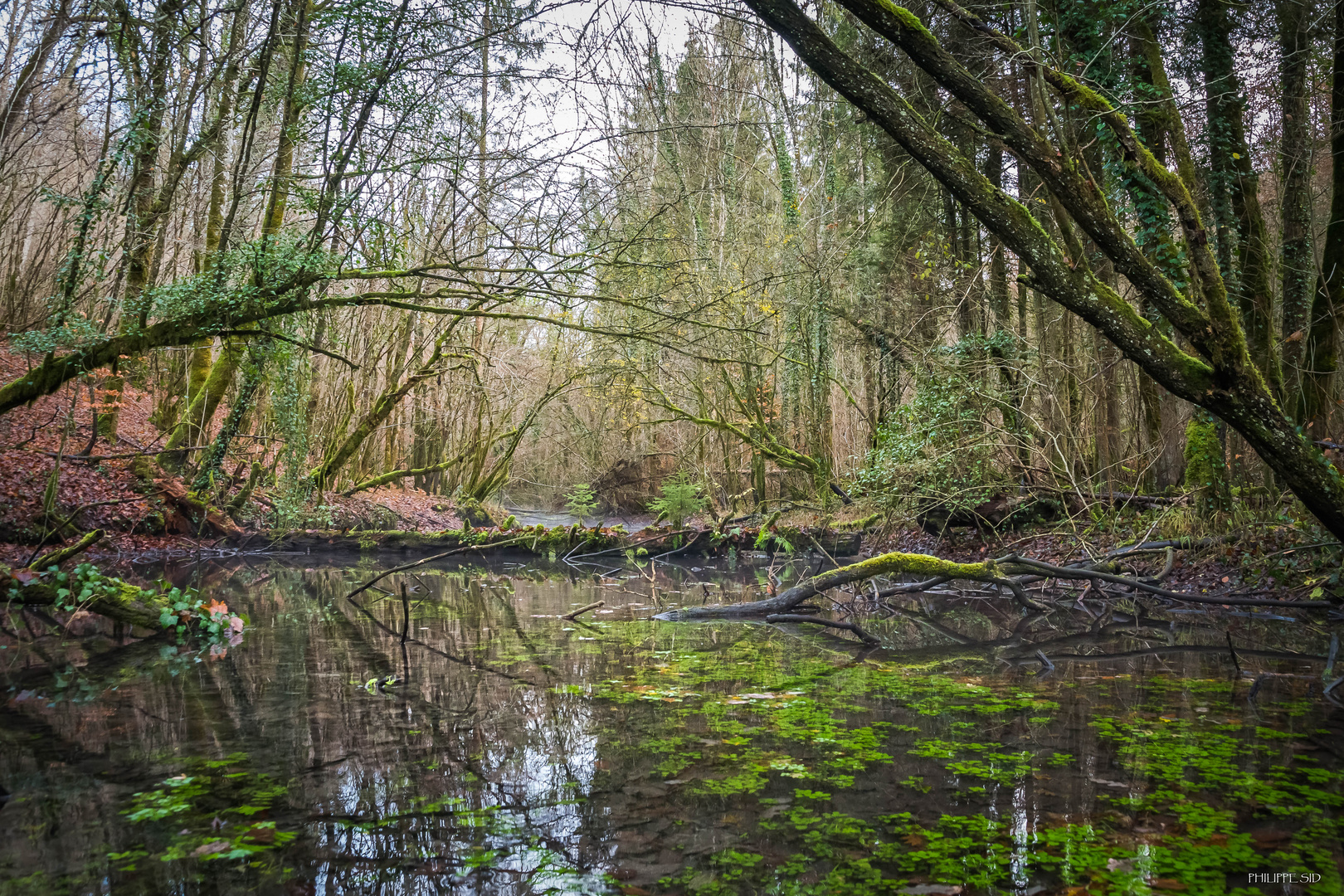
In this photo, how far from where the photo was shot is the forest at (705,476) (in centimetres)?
280

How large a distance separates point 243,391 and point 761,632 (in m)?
8.49

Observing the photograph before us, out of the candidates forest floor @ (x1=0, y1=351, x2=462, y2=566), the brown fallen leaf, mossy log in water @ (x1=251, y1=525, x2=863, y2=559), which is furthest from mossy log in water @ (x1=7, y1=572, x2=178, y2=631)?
mossy log in water @ (x1=251, y1=525, x2=863, y2=559)

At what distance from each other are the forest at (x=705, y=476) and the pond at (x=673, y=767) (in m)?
0.03

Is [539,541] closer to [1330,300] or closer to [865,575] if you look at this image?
[865,575]

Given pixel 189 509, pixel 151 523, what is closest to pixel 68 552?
pixel 151 523

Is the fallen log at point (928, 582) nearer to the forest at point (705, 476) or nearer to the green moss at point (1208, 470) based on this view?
the forest at point (705, 476)

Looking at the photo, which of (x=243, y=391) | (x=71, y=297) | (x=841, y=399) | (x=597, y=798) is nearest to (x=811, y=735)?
(x=597, y=798)

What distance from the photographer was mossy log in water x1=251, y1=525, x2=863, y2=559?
13.6 m

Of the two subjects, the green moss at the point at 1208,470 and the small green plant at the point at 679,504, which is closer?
the green moss at the point at 1208,470

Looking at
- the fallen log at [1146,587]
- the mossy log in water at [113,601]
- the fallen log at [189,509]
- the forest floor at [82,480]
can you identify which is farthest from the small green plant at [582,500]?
the fallen log at [1146,587]

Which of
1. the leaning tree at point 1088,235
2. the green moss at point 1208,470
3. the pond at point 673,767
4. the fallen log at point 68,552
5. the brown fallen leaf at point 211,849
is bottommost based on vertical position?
the pond at point 673,767

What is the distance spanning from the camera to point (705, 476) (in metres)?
16.7

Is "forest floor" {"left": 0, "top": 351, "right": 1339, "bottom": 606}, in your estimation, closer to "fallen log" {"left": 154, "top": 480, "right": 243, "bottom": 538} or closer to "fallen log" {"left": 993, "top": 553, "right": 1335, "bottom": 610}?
"fallen log" {"left": 154, "top": 480, "right": 243, "bottom": 538}

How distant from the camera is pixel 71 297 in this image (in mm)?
8016
